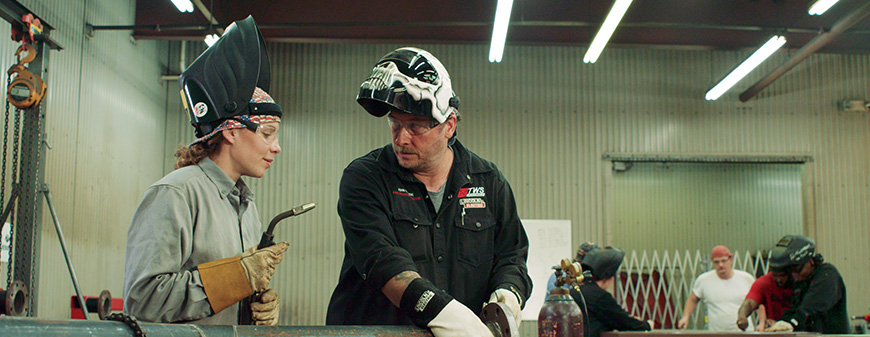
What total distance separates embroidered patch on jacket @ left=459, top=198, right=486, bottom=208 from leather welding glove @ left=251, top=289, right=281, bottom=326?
0.70m

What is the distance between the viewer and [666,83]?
32.7 feet

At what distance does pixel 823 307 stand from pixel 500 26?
374 cm

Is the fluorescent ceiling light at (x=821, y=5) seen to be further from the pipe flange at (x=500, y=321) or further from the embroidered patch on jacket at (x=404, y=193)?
the pipe flange at (x=500, y=321)

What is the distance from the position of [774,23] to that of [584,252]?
390 cm

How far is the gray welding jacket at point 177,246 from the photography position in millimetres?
1946

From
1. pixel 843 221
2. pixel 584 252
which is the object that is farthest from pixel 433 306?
pixel 843 221

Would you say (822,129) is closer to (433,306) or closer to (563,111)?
(563,111)

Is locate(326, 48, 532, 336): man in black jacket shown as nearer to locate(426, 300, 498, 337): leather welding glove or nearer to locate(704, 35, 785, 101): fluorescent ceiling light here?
locate(426, 300, 498, 337): leather welding glove

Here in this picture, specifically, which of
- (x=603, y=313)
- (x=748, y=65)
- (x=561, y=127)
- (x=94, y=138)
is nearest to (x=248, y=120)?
(x=603, y=313)

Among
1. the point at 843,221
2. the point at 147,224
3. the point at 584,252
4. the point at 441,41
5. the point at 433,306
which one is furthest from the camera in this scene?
the point at 843,221

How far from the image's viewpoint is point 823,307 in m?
5.44

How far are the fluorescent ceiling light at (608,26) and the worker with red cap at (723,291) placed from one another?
2744 mm

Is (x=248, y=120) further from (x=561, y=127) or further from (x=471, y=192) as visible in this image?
(x=561, y=127)

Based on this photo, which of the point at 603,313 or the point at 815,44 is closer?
the point at 603,313
